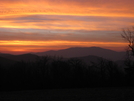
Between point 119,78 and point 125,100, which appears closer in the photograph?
point 125,100

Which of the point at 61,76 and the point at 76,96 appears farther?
the point at 61,76

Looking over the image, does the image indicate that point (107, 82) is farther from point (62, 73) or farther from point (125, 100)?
point (125, 100)

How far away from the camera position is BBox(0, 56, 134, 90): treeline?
40.2 metres

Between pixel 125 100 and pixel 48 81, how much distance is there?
2245cm

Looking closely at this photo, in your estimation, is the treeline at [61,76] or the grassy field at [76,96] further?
the treeline at [61,76]

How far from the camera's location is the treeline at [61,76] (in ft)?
132

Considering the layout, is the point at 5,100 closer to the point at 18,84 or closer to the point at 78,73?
the point at 18,84

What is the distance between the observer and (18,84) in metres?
39.5

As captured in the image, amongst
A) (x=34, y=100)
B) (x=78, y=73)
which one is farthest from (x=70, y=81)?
(x=34, y=100)

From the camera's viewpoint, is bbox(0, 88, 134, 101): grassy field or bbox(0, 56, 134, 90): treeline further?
bbox(0, 56, 134, 90): treeline

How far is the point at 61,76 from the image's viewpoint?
144 feet

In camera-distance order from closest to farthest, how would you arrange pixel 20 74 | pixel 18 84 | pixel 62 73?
pixel 18 84 → pixel 20 74 → pixel 62 73

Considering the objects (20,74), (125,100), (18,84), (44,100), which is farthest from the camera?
(20,74)

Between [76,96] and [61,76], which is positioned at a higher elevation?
[61,76]
